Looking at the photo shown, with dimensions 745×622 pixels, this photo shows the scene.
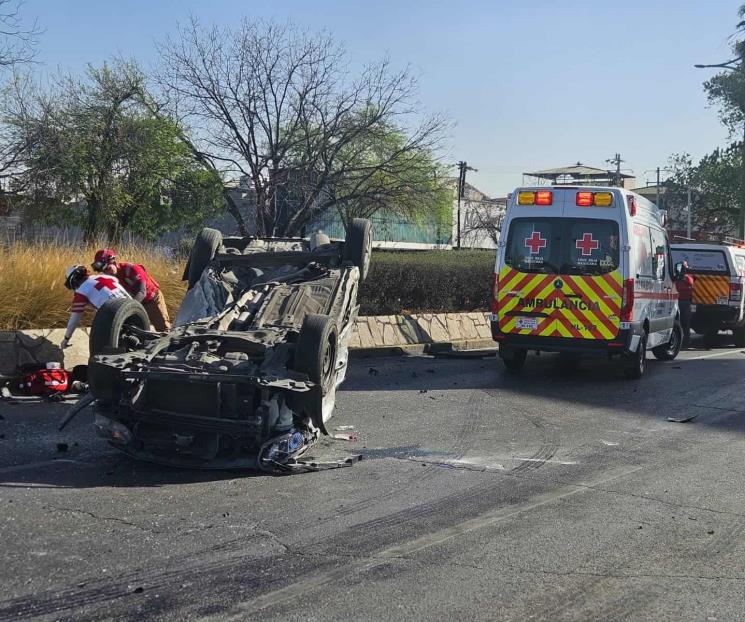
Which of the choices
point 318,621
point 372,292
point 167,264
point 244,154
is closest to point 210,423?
point 318,621

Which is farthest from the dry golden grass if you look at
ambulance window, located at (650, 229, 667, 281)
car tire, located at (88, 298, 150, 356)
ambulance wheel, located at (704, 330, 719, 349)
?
ambulance wheel, located at (704, 330, 719, 349)

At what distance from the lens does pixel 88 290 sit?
9.45 metres

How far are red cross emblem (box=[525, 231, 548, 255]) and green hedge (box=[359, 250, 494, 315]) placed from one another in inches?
198

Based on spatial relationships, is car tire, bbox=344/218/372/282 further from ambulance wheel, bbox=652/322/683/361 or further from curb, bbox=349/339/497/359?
ambulance wheel, bbox=652/322/683/361

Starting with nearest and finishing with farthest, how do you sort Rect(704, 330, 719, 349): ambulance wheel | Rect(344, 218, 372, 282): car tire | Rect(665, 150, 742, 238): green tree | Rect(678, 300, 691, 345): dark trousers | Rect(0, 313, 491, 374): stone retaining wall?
Rect(344, 218, 372, 282): car tire → Rect(0, 313, 491, 374): stone retaining wall → Rect(678, 300, 691, 345): dark trousers → Rect(704, 330, 719, 349): ambulance wheel → Rect(665, 150, 742, 238): green tree

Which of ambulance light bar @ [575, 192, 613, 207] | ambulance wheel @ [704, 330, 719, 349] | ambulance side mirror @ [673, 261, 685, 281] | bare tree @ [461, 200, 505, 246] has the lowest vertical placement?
ambulance wheel @ [704, 330, 719, 349]

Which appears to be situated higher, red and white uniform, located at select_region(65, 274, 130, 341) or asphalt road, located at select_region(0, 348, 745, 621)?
red and white uniform, located at select_region(65, 274, 130, 341)

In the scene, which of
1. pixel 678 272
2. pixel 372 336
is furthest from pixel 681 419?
pixel 372 336

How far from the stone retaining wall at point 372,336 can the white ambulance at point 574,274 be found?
113 inches

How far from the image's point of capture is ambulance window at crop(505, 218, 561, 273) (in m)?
11.7

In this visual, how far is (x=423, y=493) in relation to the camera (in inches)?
233

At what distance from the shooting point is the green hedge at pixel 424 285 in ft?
54.7

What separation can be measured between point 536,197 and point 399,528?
7.56 meters

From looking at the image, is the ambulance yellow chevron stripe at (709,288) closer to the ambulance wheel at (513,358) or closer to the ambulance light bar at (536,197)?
the ambulance wheel at (513,358)
